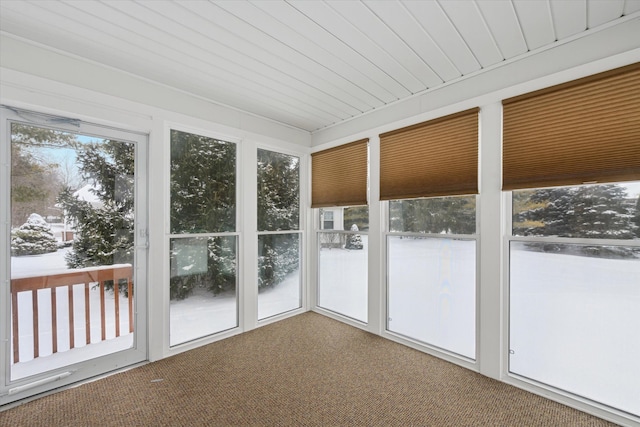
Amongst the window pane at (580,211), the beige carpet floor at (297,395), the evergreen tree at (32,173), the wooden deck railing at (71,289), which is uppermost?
the evergreen tree at (32,173)

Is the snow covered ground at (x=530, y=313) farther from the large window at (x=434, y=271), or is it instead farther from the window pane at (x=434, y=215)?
the window pane at (x=434, y=215)

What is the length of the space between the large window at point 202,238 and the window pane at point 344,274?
1.23 metres

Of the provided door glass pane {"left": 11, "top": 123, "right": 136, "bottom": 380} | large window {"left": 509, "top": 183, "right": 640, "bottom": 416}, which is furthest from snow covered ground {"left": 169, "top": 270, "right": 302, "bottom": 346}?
large window {"left": 509, "top": 183, "right": 640, "bottom": 416}

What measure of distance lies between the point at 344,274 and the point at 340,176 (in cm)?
127

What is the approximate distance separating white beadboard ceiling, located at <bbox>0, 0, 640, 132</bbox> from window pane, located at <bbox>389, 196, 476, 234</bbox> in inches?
42.9

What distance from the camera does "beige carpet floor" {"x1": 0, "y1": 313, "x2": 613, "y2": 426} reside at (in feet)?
6.09

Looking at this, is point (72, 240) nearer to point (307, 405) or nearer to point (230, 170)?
point (230, 170)

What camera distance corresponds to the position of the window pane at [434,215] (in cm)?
254

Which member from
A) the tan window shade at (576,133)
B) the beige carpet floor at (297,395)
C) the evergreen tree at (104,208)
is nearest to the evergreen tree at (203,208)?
the evergreen tree at (104,208)

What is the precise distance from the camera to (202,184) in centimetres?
298

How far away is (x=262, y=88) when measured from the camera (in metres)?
2.67

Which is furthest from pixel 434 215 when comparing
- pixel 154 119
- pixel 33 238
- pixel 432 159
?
pixel 33 238

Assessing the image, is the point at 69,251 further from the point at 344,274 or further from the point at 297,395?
the point at 344,274

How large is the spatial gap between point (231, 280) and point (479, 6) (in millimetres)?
3184
